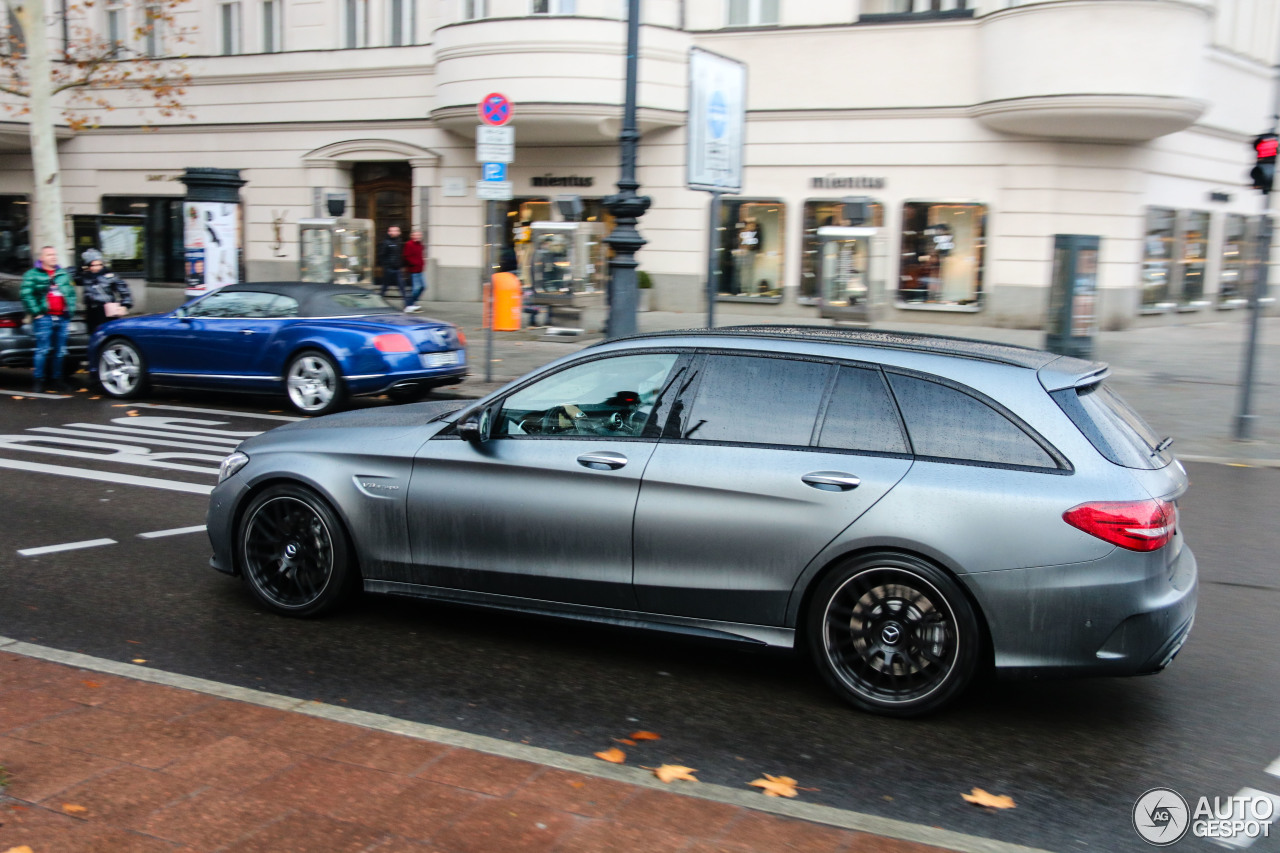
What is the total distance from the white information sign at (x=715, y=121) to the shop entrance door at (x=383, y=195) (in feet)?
51.7

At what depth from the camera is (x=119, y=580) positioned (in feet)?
20.1

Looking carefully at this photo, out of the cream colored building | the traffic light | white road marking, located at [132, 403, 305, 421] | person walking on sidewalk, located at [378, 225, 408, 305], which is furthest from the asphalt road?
person walking on sidewalk, located at [378, 225, 408, 305]

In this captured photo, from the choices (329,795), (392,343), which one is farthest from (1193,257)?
(329,795)

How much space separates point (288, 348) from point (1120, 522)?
10.0 m

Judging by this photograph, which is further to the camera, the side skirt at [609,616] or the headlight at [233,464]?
the headlight at [233,464]

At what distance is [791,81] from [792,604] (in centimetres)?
2016

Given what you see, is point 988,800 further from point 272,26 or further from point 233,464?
point 272,26

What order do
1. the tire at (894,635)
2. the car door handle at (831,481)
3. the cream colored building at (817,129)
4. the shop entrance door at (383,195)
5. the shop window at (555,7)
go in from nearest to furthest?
the tire at (894,635) → the car door handle at (831,481) → the cream colored building at (817,129) → the shop window at (555,7) → the shop entrance door at (383,195)

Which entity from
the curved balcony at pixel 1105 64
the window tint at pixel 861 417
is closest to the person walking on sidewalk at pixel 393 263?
the curved balcony at pixel 1105 64

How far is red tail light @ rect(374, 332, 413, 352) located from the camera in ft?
40.1

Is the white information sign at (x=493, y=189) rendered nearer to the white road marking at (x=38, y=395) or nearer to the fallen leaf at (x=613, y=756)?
the white road marking at (x=38, y=395)

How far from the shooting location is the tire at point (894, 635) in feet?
14.1

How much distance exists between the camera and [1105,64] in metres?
19.4

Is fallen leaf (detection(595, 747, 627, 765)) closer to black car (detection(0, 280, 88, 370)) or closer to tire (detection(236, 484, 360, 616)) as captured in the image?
tire (detection(236, 484, 360, 616))
